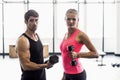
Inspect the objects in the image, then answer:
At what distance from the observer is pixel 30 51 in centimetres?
201

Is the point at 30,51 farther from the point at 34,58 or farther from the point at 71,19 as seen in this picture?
the point at 71,19

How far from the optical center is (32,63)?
78.1 inches

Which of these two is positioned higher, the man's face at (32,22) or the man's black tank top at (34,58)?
the man's face at (32,22)

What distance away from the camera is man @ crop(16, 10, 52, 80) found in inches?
77.3

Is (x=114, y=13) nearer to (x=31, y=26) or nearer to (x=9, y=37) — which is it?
(x=9, y=37)

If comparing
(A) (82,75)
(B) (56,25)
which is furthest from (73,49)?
(B) (56,25)

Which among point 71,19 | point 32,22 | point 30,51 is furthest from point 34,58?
point 71,19

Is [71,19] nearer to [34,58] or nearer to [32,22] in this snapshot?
[32,22]

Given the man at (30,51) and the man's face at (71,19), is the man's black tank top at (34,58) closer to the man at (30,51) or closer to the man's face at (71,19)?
the man at (30,51)

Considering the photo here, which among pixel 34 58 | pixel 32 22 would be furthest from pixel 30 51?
pixel 32 22

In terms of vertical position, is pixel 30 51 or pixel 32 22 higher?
pixel 32 22

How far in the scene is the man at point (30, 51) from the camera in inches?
77.3

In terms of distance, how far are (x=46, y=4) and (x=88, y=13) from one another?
1656 mm

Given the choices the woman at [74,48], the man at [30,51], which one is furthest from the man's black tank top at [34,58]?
the woman at [74,48]
